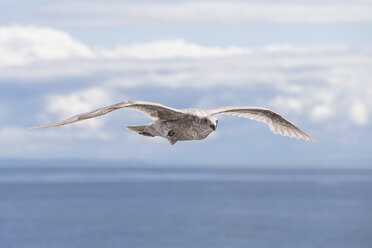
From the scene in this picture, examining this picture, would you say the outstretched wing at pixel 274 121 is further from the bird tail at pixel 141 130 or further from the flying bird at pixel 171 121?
the bird tail at pixel 141 130

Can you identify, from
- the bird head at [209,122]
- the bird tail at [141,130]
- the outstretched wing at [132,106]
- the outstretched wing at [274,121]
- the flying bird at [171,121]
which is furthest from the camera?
the outstretched wing at [274,121]

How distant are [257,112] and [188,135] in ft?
21.5

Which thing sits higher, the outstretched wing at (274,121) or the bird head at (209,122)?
the outstretched wing at (274,121)

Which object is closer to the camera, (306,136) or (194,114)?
(194,114)

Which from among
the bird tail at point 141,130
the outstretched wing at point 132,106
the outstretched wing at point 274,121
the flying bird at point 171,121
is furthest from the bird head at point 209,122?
the outstretched wing at point 274,121

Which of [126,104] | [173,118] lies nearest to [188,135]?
[173,118]

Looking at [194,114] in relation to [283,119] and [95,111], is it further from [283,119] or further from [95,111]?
[283,119]

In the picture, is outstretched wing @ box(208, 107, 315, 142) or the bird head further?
outstretched wing @ box(208, 107, 315, 142)

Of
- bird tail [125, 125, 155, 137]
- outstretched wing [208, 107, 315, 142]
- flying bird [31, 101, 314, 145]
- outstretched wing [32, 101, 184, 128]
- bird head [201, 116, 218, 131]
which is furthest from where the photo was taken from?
outstretched wing [208, 107, 315, 142]

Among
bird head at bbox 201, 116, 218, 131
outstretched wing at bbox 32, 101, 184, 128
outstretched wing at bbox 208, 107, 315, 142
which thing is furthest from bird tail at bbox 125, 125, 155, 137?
outstretched wing at bbox 208, 107, 315, 142

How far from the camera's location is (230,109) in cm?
2439

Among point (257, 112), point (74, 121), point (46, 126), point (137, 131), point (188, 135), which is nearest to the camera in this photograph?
point (46, 126)

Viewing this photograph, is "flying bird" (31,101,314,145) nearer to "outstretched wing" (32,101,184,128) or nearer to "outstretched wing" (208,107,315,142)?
"outstretched wing" (32,101,184,128)

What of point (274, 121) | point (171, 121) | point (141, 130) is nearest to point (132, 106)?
point (171, 121)
